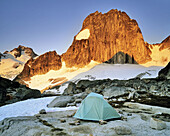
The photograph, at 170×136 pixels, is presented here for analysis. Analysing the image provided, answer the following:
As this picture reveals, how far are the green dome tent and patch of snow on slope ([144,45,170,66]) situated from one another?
242ft

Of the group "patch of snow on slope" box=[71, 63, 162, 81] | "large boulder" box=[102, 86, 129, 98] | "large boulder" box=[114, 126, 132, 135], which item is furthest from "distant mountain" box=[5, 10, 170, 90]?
"large boulder" box=[114, 126, 132, 135]

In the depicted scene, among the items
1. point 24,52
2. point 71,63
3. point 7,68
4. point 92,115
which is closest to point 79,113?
point 92,115

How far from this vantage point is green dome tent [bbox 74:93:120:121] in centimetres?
664

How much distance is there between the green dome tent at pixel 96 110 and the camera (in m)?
6.64

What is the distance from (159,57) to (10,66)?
439ft

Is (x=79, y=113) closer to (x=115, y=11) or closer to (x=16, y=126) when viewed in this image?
(x=16, y=126)

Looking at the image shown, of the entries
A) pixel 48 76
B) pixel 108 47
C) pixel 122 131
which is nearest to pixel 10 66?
pixel 48 76

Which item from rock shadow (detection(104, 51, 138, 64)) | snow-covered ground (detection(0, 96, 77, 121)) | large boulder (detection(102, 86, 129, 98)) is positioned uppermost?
rock shadow (detection(104, 51, 138, 64))

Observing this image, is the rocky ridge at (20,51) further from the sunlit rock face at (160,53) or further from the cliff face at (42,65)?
the sunlit rock face at (160,53)

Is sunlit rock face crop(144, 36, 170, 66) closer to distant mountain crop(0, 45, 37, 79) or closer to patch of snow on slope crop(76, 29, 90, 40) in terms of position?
patch of snow on slope crop(76, 29, 90, 40)

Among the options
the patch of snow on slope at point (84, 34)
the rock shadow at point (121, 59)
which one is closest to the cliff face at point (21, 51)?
the patch of snow on slope at point (84, 34)

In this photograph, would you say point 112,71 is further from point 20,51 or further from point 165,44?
point 20,51

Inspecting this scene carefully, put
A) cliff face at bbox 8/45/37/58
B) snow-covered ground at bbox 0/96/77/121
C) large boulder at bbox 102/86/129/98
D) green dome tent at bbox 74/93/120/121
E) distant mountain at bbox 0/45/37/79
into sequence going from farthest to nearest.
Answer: cliff face at bbox 8/45/37/58, distant mountain at bbox 0/45/37/79, large boulder at bbox 102/86/129/98, snow-covered ground at bbox 0/96/77/121, green dome tent at bbox 74/93/120/121

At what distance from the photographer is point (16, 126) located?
554cm
